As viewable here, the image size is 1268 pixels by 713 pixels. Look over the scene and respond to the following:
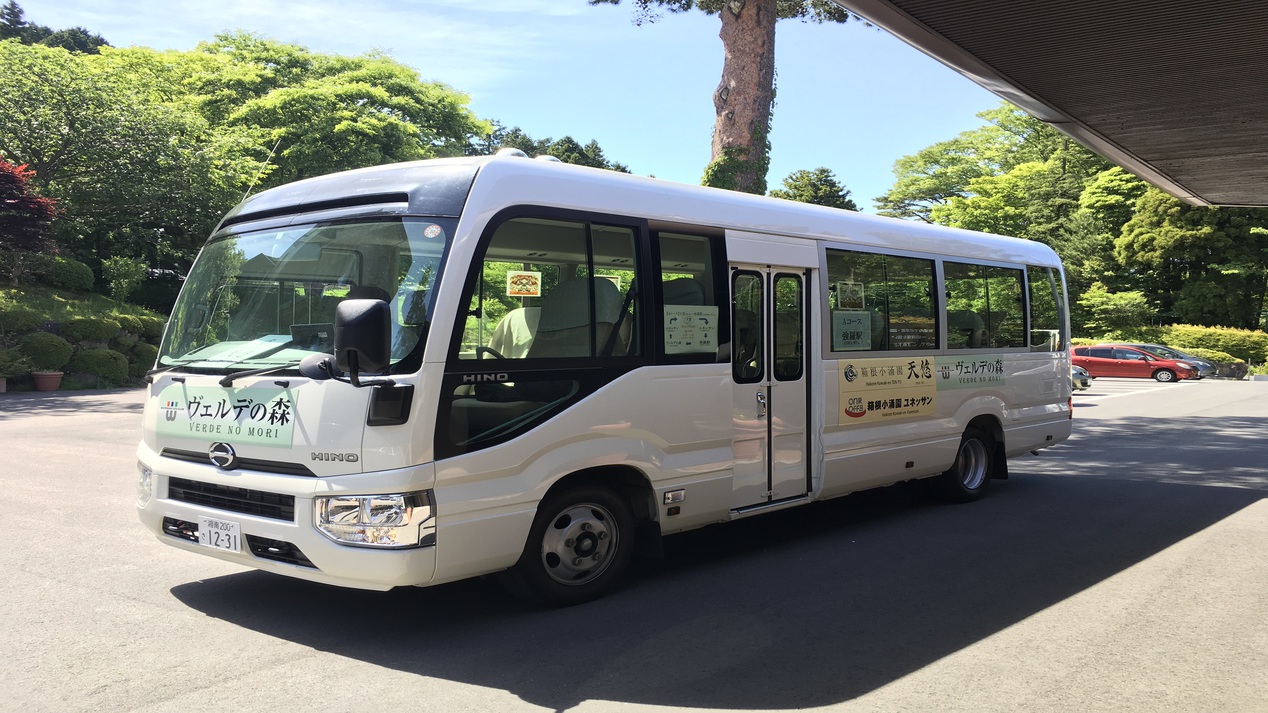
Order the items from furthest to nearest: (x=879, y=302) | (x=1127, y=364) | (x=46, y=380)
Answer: (x=1127, y=364) → (x=46, y=380) → (x=879, y=302)

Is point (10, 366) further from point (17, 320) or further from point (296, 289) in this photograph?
point (296, 289)

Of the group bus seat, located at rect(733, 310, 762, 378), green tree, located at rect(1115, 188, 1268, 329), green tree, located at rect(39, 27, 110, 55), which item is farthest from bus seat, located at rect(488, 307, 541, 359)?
green tree, located at rect(39, 27, 110, 55)

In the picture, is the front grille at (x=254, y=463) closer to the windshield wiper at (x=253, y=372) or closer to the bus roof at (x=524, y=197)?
the windshield wiper at (x=253, y=372)

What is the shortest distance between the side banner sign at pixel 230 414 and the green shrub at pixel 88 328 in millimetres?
22280

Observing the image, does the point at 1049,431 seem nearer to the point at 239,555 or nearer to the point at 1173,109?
the point at 1173,109

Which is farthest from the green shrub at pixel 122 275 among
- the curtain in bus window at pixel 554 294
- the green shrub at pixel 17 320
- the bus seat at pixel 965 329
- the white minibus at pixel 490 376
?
the curtain in bus window at pixel 554 294

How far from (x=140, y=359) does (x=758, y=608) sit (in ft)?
83.0

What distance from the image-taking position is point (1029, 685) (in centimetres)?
453

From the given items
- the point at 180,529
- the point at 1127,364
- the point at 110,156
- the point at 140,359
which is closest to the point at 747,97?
the point at 180,529

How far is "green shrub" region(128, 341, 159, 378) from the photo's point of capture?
1026 inches

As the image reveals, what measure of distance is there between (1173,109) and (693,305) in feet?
27.4

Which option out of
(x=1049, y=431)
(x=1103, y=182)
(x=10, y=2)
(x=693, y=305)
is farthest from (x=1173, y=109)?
(x=10, y=2)

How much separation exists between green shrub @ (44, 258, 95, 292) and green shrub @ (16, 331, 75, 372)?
248 inches

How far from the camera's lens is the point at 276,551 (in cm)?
504
